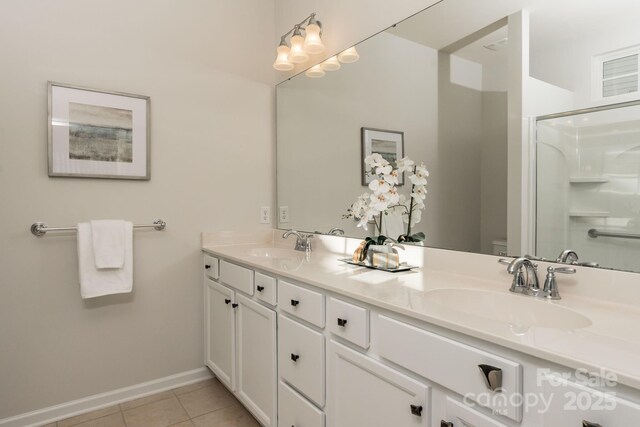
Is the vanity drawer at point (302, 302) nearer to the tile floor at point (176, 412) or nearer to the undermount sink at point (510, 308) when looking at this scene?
the undermount sink at point (510, 308)

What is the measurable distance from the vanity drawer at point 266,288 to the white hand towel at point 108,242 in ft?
2.65

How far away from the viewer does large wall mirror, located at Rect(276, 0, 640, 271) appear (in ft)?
3.46

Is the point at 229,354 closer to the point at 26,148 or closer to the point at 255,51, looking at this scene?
the point at 26,148

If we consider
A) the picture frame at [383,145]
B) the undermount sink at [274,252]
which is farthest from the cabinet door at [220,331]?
the picture frame at [383,145]

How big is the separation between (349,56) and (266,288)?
4.21 feet

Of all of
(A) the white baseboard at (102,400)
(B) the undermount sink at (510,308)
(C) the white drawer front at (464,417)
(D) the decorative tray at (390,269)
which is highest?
(D) the decorative tray at (390,269)

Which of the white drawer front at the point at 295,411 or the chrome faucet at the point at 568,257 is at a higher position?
the chrome faucet at the point at 568,257

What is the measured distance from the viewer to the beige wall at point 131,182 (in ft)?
6.00

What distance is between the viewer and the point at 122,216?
2074mm

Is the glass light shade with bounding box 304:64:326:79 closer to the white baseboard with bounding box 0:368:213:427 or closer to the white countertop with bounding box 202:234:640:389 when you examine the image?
the white countertop with bounding box 202:234:640:389

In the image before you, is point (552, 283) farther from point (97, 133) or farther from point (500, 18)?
point (97, 133)

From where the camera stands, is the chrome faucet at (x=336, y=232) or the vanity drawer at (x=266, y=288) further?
the chrome faucet at (x=336, y=232)

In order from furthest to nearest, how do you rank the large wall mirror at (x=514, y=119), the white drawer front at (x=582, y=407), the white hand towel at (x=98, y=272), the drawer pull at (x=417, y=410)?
1. the white hand towel at (x=98, y=272)
2. the large wall mirror at (x=514, y=119)
3. the drawer pull at (x=417, y=410)
4. the white drawer front at (x=582, y=407)

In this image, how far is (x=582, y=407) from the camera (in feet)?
2.16
